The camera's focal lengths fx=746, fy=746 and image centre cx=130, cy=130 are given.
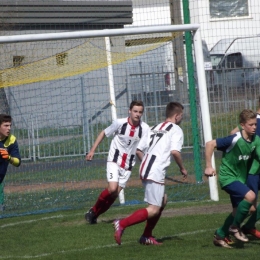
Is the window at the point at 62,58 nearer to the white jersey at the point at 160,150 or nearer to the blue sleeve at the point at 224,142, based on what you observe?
the white jersey at the point at 160,150

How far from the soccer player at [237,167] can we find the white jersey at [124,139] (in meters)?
2.36

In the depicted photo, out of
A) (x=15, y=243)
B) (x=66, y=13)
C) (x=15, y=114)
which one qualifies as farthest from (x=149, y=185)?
(x=66, y=13)

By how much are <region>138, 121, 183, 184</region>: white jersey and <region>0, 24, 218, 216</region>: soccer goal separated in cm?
304

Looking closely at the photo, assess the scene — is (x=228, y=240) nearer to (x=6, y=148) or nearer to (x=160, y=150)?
(x=160, y=150)

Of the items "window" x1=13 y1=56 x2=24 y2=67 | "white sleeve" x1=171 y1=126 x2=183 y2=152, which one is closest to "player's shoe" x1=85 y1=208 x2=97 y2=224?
"white sleeve" x1=171 y1=126 x2=183 y2=152

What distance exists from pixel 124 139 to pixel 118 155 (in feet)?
0.83

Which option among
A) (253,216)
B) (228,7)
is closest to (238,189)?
(253,216)

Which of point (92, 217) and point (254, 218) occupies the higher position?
point (254, 218)

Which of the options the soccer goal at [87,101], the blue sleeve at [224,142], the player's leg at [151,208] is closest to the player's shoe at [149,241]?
the player's leg at [151,208]

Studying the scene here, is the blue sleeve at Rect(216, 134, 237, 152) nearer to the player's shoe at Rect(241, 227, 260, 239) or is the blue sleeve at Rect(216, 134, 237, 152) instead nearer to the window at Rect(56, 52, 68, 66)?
the player's shoe at Rect(241, 227, 260, 239)

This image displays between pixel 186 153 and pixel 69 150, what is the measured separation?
2.28m

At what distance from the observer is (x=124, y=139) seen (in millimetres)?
10695

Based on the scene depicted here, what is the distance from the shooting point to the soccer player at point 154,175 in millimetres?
8680

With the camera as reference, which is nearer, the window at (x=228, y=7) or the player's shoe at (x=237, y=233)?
the player's shoe at (x=237, y=233)
